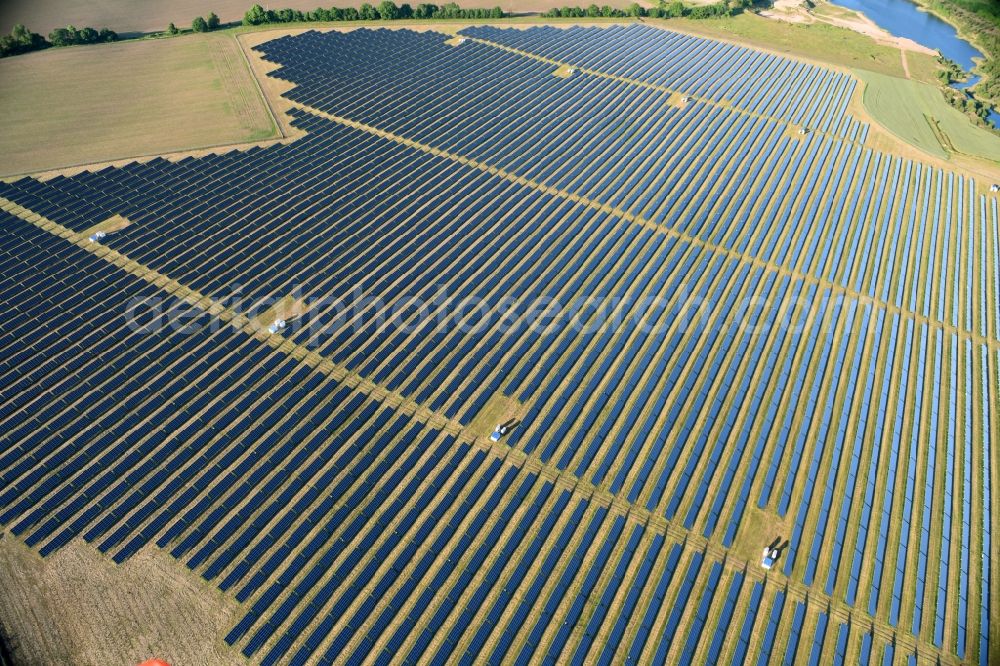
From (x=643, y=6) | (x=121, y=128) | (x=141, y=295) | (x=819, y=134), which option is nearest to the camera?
(x=141, y=295)

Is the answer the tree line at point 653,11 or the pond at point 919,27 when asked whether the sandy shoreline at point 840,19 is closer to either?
the pond at point 919,27

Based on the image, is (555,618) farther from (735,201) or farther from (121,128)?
(121,128)

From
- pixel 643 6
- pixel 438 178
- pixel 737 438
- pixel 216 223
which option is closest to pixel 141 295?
pixel 216 223

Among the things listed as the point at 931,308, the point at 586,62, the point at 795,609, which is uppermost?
the point at 586,62

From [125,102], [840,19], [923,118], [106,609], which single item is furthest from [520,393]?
[840,19]

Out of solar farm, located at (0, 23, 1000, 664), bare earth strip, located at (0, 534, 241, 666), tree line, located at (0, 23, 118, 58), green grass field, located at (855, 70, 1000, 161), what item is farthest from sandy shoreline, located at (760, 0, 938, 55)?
bare earth strip, located at (0, 534, 241, 666)

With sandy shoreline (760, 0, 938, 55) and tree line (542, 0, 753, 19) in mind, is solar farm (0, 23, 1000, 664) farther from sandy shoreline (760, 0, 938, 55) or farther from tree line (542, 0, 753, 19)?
sandy shoreline (760, 0, 938, 55)

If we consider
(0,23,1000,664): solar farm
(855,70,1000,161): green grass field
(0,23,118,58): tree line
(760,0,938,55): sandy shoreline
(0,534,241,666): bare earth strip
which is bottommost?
(0,534,241,666): bare earth strip
